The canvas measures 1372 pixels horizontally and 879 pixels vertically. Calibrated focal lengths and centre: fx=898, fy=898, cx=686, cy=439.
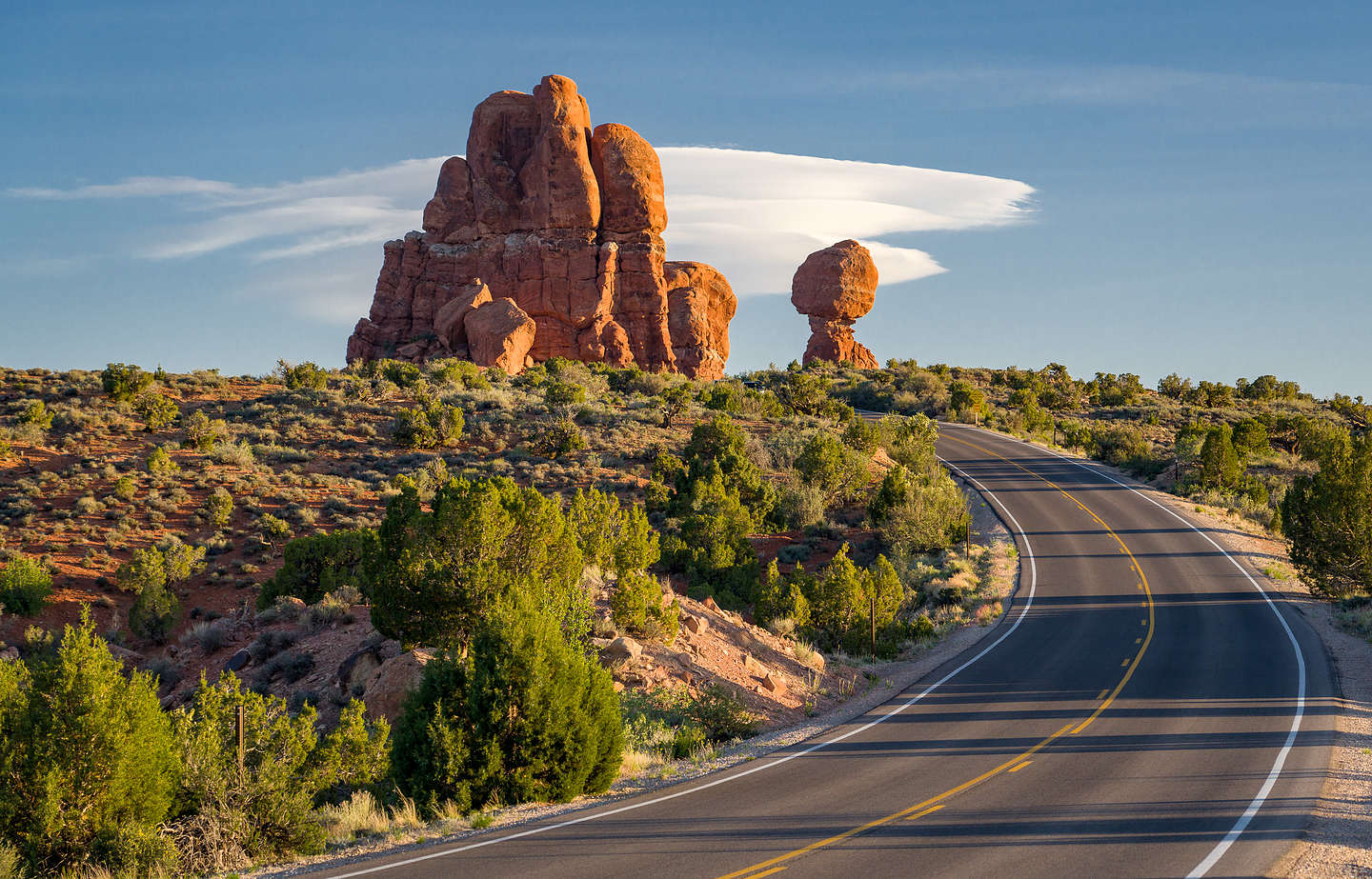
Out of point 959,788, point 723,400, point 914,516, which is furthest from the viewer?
point 723,400

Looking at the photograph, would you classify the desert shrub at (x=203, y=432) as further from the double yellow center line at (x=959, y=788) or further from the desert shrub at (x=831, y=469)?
the double yellow center line at (x=959, y=788)

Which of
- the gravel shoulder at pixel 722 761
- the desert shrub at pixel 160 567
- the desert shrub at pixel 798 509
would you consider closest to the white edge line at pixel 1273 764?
the gravel shoulder at pixel 722 761

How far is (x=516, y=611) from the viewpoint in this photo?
13641 mm

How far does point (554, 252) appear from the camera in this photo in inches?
2995

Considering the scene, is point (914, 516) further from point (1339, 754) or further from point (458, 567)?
point (458, 567)

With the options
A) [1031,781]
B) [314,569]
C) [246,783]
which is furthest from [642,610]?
[314,569]

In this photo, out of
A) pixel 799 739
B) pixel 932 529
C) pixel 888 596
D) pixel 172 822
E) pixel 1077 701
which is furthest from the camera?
pixel 932 529

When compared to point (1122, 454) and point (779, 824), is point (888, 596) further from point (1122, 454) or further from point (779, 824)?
point (1122, 454)

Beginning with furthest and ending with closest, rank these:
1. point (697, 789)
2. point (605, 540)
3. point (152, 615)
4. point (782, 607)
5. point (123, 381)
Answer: point (123, 381), point (152, 615), point (782, 607), point (605, 540), point (697, 789)

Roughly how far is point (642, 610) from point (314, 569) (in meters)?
12.9

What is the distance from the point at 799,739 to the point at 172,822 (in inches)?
414

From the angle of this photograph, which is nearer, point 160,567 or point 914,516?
point 160,567

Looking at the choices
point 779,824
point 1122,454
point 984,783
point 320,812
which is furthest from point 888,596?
point 1122,454

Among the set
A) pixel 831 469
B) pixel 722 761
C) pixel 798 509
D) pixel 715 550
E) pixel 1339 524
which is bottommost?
pixel 722 761
